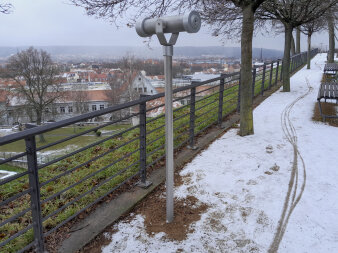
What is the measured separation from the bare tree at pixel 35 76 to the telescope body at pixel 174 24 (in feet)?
95.4

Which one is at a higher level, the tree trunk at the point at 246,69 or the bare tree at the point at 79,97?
the tree trunk at the point at 246,69

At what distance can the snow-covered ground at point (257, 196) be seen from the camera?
8.98 ft

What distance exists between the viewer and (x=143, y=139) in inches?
144

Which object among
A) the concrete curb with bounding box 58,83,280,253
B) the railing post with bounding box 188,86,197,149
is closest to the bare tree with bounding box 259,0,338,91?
the railing post with bounding box 188,86,197,149

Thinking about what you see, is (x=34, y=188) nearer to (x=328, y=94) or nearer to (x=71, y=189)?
(x=71, y=189)

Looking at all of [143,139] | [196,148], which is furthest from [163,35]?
[196,148]

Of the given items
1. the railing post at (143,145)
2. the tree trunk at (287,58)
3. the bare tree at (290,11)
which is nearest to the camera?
the railing post at (143,145)

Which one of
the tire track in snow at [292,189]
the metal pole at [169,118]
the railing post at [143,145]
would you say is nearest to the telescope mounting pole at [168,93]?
the metal pole at [169,118]

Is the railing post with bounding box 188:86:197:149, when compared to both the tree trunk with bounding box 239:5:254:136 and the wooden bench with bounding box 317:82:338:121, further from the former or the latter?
the wooden bench with bounding box 317:82:338:121

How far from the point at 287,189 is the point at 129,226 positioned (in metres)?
2.12

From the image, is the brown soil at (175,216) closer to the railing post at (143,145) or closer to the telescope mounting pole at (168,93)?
the telescope mounting pole at (168,93)

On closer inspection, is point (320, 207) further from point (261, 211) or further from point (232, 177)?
point (232, 177)

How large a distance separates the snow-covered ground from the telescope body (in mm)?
2004

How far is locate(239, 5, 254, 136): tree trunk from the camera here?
5480mm
